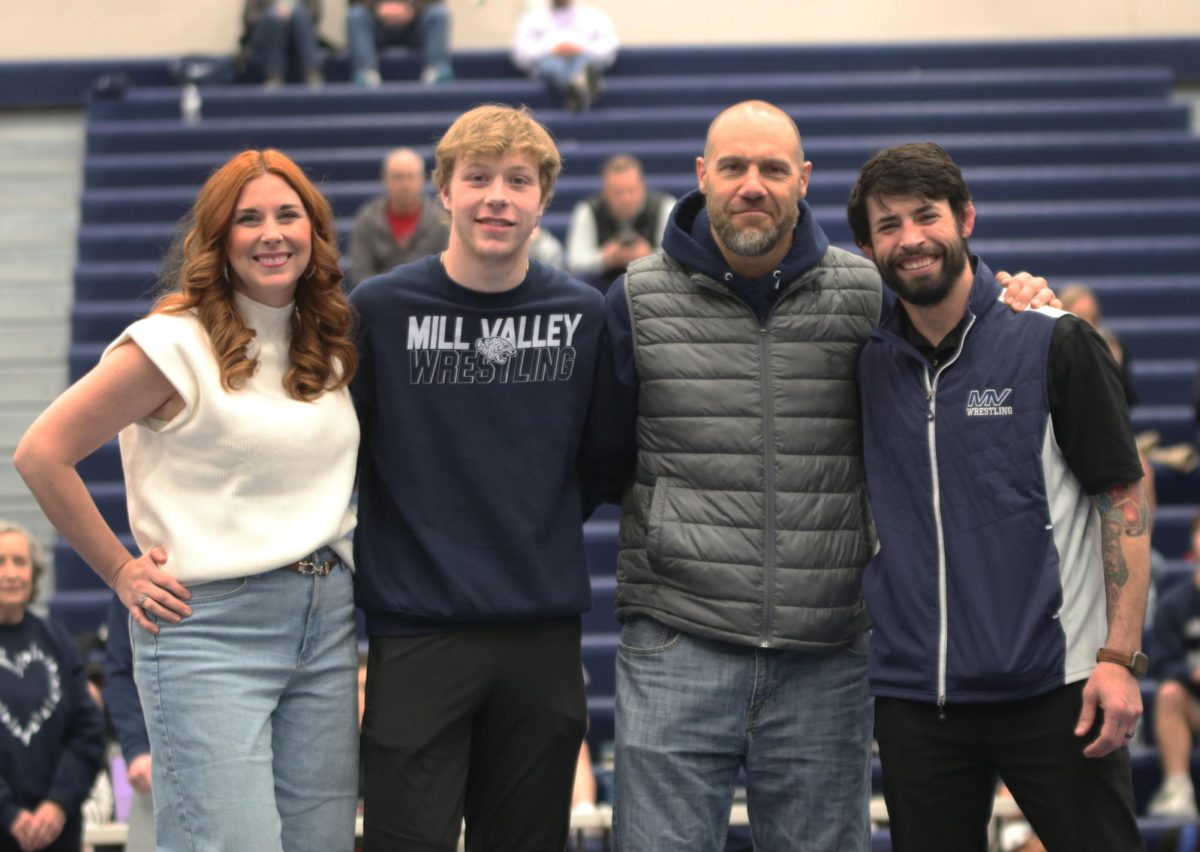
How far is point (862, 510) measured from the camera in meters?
3.35

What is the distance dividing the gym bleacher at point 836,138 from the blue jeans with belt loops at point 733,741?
4976 millimetres

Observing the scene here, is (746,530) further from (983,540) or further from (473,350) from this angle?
(473,350)

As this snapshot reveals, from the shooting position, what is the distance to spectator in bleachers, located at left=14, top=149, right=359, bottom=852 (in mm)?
3000

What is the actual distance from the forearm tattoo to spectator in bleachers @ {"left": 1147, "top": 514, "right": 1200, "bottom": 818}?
2.91 m

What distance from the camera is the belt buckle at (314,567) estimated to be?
3.10 m

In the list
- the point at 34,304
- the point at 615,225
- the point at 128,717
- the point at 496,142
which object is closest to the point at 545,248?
the point at 615,225

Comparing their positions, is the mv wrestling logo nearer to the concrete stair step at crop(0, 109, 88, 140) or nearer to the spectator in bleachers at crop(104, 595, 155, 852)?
the spectator in bleachers at crop(104, 595, 155, 852)

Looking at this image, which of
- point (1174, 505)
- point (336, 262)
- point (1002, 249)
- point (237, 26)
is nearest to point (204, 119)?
point (237, 26)

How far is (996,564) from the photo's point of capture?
310cm

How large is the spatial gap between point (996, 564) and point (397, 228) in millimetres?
4659

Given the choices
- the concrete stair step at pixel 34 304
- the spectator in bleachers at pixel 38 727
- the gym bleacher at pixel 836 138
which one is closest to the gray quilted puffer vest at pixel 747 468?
the spectator in bleachers at pixel 38 727

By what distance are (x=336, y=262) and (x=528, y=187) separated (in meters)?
0.38

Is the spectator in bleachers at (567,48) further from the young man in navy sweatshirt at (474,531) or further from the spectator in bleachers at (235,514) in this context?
the spectator in bleachers at (235,514)

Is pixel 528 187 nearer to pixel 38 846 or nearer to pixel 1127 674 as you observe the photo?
pixel 1127 674
